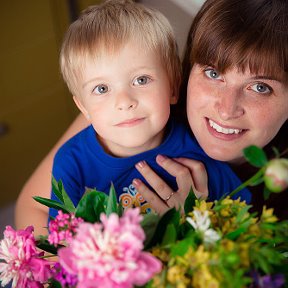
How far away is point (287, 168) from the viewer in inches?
19.3

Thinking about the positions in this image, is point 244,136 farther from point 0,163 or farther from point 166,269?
point 0,163

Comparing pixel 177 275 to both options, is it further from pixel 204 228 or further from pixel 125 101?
pixel 125 101

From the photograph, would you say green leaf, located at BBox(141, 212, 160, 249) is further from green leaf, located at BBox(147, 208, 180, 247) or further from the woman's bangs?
the woman's bangs

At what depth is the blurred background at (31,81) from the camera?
209 cm

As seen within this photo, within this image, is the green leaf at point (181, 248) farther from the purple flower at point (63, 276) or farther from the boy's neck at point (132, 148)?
the boy's neck at point (132, 148)

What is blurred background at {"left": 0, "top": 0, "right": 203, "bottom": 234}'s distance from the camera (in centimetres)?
209

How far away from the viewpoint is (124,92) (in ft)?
3.10

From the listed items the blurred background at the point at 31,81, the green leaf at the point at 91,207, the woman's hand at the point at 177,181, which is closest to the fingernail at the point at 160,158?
the woman's hand at the point at 177,181

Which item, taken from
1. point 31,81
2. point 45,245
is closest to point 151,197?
point 45,245

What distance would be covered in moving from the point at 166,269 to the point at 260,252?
0.10 m

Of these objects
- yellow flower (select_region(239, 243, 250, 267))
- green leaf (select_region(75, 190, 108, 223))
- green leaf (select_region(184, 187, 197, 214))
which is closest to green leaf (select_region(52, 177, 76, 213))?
green leaf (select_region(75, 190, 108, 223))

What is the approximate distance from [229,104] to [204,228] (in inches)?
19.1

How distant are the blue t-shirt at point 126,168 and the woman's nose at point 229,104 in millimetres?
182

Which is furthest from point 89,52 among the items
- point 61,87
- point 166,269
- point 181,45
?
point 61,87
